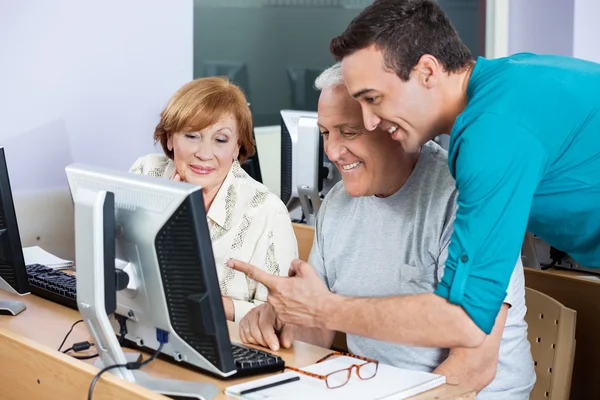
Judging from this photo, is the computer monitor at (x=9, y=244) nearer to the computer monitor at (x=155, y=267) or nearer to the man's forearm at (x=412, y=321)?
the computer monitor at (x=155, y=267)

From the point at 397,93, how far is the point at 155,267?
56cm

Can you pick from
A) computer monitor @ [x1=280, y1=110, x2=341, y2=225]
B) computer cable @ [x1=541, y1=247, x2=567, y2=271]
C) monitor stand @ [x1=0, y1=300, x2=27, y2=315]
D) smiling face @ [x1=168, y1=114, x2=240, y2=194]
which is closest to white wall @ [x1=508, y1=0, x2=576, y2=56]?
computer monitor @ [x1=280, y1=110, x2=341, y2=225]

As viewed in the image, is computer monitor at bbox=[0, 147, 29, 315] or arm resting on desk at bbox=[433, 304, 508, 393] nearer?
arm resting on desk at bbox=[433, 304, 508, 393]

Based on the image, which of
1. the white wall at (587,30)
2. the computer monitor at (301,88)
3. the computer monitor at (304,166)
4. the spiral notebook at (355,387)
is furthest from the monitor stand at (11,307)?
the white wall at (587,30)

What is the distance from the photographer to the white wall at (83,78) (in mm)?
3018

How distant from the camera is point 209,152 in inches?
95.2

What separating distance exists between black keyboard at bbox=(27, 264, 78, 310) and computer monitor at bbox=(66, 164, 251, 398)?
0.67 m

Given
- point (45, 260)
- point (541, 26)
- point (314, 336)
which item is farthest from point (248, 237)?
point (541, 26)

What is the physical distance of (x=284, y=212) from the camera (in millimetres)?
2318

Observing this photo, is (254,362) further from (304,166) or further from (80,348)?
(304,166)

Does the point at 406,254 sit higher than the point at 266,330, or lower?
higher

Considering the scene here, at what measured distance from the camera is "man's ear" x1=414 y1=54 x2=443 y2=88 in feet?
5.11

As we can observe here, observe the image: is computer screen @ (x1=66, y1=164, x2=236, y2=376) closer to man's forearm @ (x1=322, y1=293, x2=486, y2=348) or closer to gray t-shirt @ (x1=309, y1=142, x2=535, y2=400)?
man's forearm @ (x1=322, y1=293, x2=486, y2=348)

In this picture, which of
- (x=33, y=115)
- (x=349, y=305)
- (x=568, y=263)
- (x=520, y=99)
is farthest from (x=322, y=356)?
(x=33, y=115)
